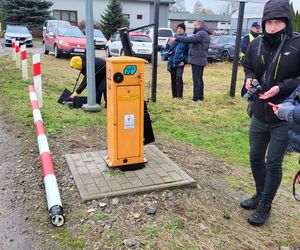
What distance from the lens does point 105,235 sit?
130 inches

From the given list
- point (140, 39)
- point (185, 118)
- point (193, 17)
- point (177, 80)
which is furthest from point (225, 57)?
point (193, 17)

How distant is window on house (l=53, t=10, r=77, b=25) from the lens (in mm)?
43062

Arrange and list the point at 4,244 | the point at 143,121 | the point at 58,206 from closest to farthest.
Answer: the point at 4,244
the point at 58,206
the point at 143,121

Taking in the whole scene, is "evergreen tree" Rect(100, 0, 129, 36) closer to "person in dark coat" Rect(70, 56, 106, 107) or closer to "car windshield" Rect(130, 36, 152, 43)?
"car windshield" Rect(130, 36, 152, 43)

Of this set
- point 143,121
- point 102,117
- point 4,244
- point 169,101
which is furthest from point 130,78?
point 169,101

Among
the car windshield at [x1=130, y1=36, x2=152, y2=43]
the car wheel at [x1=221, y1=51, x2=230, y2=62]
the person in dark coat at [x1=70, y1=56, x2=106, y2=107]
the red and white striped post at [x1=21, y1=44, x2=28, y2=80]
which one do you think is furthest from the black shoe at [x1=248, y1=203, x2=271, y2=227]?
the car wheel at [x1=221, y1=51, x2=230, y2=62]

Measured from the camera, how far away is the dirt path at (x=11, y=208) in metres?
3.28

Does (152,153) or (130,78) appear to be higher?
(130,78)

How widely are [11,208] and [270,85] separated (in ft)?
9.19

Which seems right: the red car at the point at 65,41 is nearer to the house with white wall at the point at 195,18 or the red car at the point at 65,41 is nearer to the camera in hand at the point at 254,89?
the camera in hand at the point at 254,89

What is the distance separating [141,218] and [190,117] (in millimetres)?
4264

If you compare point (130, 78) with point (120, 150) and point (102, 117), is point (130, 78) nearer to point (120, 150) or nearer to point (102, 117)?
point (120, 150)

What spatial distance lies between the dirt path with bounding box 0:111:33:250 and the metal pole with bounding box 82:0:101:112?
223 cm

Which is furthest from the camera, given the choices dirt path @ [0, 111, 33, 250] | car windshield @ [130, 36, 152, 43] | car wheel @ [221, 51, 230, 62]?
car wheel @ [221, 51, 230, 62]
